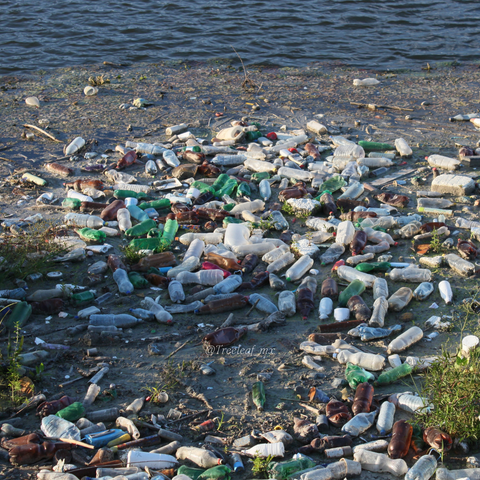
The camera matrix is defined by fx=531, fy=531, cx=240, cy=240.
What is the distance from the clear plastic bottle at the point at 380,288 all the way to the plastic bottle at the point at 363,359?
2.86 ft

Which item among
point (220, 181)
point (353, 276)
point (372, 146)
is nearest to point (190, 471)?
point (353, 276)

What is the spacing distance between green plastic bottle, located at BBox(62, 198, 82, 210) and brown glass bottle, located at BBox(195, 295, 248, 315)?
2522mm

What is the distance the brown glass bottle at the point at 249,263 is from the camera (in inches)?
204

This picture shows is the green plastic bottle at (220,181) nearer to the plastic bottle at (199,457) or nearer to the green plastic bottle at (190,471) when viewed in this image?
the plastic bottle at (199,457)

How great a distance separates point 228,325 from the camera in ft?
14.5

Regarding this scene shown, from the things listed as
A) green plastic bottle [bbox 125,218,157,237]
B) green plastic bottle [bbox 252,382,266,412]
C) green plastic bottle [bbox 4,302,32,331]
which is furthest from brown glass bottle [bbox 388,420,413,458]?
green plastic bottle [bbox 125,218,157,237]

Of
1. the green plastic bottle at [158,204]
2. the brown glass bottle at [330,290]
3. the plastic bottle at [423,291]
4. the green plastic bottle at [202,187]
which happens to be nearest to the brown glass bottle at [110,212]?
the green plastic bottle at [158,204]

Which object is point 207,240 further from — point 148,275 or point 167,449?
point 167,449

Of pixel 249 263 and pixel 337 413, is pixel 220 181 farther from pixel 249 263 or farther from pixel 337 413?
pixel 337 413

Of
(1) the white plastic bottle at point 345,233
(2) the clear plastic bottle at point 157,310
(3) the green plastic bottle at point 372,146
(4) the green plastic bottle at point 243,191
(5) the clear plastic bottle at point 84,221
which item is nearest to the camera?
(2) the clear plastic bottle at point 157,310

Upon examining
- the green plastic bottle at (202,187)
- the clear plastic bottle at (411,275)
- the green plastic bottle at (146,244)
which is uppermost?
the green plastic bottle at (202,187)

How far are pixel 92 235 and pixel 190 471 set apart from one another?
10.6 ft

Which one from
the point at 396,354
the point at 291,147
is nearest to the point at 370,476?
the point at 396,354

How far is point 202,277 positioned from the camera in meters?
5.04
